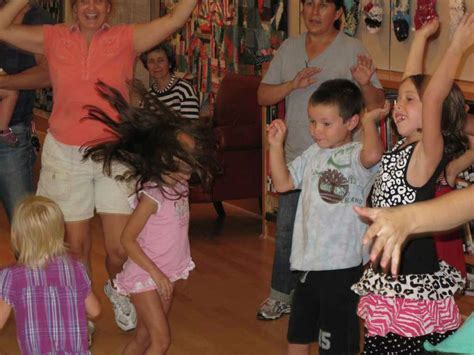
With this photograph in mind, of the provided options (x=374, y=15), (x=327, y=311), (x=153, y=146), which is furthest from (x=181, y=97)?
(x=327, y=311)

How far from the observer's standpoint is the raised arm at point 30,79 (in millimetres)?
4684

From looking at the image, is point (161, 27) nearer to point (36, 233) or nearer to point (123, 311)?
point (36, 233)

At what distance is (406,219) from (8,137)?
2964 millimetres

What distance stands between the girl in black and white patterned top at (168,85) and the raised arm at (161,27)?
2224 millimetres

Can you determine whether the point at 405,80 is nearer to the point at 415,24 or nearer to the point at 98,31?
the point at 98,31

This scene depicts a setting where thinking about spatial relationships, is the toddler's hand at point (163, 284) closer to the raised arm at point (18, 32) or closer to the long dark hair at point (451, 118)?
the long dark hair at point (451, 118)

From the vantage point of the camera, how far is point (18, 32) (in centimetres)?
454

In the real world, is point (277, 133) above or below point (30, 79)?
below

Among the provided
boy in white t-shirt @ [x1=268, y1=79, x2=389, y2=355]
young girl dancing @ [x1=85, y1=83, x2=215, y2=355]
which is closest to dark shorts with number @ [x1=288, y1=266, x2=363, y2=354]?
boy in white t-shirt @ [x1=268, y1=79, x2=389, y2=355]

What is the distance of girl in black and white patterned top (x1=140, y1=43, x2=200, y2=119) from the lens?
6.85 metres

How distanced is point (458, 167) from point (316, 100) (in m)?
0.60

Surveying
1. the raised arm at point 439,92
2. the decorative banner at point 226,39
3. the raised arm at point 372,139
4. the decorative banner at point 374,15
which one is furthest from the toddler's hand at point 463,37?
the decorative banner at point 226,39

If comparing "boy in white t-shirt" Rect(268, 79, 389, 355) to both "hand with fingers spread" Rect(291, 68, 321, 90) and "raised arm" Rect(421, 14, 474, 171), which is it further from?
"hand with fingers spread" Rect(291, 68, 321, 90)

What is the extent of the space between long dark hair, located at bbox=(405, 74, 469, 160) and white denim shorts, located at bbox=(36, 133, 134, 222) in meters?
1.45
